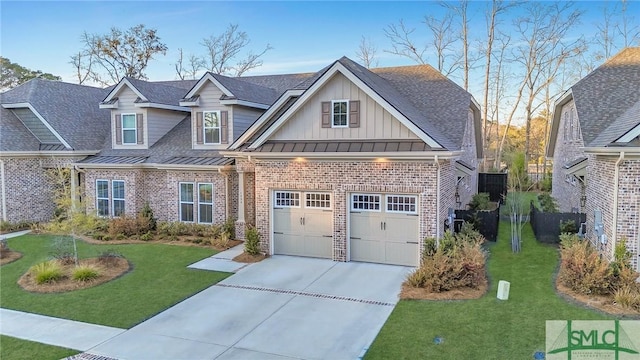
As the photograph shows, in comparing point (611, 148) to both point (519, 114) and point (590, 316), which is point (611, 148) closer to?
point (590, 316)

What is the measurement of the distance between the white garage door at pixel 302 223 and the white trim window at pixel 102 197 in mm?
9139

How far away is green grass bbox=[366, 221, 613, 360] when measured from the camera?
26.4ft

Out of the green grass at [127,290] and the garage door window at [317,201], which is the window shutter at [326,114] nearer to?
the garage door window at [317,201]

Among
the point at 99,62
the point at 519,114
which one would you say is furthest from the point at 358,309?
the point at 99,62

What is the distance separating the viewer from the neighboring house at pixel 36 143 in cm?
2030

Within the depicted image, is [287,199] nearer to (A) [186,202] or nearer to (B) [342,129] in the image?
(B) [342,129]

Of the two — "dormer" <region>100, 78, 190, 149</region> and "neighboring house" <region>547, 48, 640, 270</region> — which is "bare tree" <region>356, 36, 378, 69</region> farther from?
"dormer" <region>100, 78, 190, 149</region>

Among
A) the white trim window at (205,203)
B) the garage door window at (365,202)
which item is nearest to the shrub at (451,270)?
the garage door window at (365,202)

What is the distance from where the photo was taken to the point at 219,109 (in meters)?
18.8

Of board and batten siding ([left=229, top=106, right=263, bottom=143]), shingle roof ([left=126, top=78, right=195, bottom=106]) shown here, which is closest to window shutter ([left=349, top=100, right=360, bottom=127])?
board and batten siding ([left=229, top=106, right=263, bottom=143])

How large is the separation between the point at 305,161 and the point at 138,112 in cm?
987

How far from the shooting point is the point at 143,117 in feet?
66.8

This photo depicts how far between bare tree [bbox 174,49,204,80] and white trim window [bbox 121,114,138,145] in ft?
80.6

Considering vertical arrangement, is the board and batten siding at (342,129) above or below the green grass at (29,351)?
above
